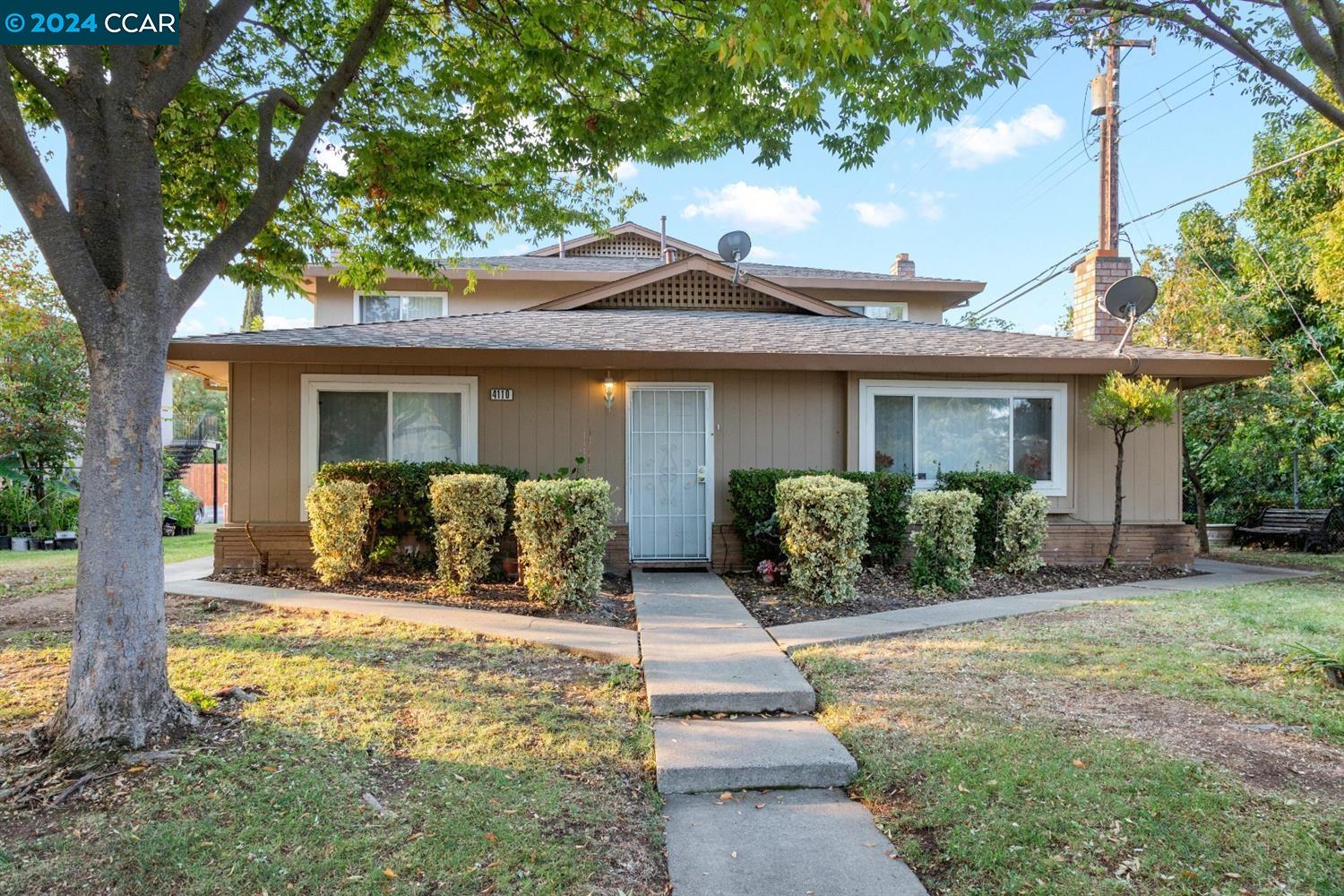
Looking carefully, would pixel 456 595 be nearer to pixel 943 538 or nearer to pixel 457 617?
pixel 457 617

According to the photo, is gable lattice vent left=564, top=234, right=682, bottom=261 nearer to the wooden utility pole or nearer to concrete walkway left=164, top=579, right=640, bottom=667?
the wooden utility pole

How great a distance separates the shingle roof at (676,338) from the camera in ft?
25.7

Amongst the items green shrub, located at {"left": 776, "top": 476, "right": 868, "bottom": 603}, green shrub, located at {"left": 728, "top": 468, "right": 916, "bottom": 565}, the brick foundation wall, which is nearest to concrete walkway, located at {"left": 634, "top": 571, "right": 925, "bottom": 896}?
green shrub, located at {"left": 776, "top": 476, "right": 868, "bottom": 603}

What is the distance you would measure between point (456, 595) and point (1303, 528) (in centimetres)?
1329

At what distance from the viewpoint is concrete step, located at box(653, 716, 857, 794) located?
3297 millimetres

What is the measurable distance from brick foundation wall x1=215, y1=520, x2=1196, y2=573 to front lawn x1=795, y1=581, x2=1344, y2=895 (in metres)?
3.16

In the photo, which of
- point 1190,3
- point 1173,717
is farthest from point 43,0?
point 1190,3

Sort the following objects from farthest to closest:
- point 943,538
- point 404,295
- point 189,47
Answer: point 404,295, point 943,538, point 189,47

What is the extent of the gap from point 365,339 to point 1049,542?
8.65 metres

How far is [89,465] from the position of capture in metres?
3.41

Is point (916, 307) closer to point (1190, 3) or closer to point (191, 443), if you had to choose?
point (1190, 3)

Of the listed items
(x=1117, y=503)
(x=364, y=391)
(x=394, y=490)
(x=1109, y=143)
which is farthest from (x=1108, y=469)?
(x=364, y=391)

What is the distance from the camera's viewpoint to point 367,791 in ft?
9.99

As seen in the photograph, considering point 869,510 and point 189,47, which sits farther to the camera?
point 869,510
